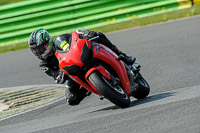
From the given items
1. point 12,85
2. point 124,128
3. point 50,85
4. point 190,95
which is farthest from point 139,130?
point 12,85

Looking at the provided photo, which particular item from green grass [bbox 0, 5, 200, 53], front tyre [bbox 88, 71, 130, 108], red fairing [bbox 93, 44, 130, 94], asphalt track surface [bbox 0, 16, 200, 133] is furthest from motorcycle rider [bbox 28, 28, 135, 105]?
green grass [bbox 0, 5, 200, 53]

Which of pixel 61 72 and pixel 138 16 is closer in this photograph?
pixel 61 72

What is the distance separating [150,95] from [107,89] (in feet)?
4.80

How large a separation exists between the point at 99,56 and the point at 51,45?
77cm

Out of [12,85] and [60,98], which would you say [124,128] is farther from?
[12,85]

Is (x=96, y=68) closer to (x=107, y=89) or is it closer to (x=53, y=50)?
(x=107, y=89)

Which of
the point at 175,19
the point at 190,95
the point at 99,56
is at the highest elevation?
the point at 99,56

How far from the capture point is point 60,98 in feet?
26.3

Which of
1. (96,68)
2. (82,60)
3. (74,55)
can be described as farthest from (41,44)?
(96,68)

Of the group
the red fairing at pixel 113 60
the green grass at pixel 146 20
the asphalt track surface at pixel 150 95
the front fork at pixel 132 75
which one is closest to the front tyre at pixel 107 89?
the asphalt track surface at pixel 150 95

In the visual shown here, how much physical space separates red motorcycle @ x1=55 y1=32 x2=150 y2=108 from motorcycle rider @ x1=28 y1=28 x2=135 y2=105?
12 centimetres

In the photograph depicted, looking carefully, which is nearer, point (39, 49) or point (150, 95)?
point (39, 49)

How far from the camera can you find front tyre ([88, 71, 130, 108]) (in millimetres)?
5621

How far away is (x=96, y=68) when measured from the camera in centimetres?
574
